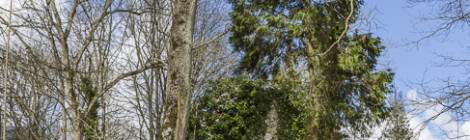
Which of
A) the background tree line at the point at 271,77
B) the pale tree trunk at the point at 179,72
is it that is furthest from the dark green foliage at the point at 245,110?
the pale tree trunk at the point at 179,72

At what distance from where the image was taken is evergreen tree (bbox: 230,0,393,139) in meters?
13.9

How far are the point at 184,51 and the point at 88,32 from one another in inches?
192

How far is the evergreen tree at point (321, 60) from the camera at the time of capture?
1394cm

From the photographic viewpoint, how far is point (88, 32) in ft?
31.8

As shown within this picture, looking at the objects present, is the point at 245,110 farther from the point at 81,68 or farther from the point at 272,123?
the point at 81,68

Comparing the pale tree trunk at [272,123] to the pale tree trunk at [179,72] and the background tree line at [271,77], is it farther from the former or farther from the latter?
the pale tree trunk at [179,72]

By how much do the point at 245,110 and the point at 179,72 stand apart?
435 inches

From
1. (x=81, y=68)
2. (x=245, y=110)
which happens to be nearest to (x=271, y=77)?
(x=245, y=110)

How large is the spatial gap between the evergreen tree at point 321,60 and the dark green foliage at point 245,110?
531 mm

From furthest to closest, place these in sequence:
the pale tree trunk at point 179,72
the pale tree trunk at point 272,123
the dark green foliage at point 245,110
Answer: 1. the pale tree trunk at point 272,123
2. the dark green foliage at point 245,110
3. the pale tree trunk at point 179,72

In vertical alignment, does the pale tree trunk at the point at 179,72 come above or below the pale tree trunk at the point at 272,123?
above

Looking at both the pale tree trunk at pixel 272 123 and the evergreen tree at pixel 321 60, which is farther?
the pale tree trunk at pixel 272 123

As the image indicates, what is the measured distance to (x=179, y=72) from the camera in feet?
16.6

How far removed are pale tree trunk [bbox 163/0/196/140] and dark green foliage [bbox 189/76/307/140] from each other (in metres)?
10.3
